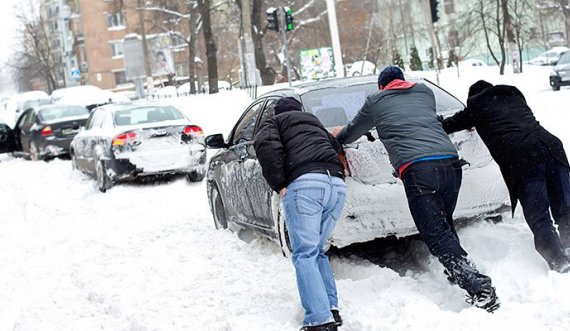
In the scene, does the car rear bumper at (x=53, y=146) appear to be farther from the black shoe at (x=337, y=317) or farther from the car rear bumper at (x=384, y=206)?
the black shoe at (x=337, y=317)

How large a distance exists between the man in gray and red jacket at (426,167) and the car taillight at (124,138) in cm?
754

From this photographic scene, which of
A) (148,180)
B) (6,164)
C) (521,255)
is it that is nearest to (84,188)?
(148,180)

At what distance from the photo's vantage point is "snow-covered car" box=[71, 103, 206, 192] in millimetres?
12633

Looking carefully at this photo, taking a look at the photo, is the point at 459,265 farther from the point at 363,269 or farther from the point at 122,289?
the point at 122,289

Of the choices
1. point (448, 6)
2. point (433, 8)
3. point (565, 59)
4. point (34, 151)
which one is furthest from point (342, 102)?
point (448, 6)

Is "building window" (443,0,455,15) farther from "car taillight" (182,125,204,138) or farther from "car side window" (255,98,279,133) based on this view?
"car side window" (255,98,279,133)

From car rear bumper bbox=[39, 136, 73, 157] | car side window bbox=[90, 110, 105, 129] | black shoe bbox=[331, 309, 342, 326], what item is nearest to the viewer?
black shoe bbox=[331, 309, 342, 326]

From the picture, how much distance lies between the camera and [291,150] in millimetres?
5266

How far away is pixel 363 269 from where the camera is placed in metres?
6.34

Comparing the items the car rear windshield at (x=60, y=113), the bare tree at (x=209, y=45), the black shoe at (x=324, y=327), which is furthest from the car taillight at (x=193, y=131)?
the bare tree at (x=209, y=45)

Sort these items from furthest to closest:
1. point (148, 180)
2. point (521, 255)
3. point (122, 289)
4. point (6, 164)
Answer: point (6, 164), point (148, 180), point (122, 289), point (521, 255)

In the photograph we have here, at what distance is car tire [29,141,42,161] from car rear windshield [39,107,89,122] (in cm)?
67

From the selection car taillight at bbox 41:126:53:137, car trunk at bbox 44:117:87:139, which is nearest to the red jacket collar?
car trunk at bbox 44:117:87:139

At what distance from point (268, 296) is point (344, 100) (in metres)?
1.88
